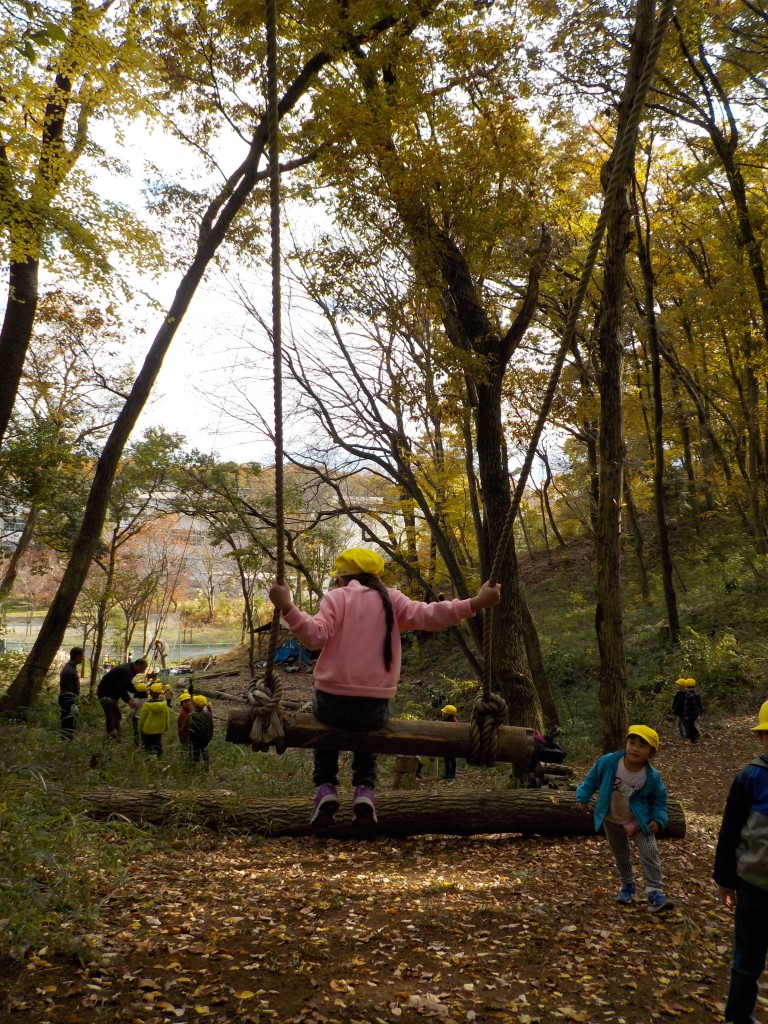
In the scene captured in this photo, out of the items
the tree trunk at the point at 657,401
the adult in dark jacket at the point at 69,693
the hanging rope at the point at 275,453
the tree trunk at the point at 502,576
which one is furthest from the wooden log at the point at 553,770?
the adult in dark jacket at the point at 69,693

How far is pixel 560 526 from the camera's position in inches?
1283

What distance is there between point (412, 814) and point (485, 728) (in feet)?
12.6

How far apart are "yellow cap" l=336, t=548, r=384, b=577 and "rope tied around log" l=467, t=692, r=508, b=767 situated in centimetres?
98

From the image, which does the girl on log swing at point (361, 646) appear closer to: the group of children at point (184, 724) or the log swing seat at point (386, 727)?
the log swing seat at point (386, 727)

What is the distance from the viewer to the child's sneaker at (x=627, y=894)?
5195 millimetres

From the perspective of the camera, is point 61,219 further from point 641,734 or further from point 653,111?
point 653,111

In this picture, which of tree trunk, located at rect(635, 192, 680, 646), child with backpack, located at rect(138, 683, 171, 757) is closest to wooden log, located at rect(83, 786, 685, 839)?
child with backpack, located at rect(138, 683, 171, 757)

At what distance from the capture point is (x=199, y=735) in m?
9.98

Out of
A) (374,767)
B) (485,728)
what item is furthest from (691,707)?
(485,728)

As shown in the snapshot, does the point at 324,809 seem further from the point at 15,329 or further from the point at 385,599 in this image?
the point at 15,329

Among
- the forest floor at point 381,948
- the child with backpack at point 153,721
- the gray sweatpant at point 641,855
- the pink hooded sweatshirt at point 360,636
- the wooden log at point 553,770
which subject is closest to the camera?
the forest floor at point 381,948

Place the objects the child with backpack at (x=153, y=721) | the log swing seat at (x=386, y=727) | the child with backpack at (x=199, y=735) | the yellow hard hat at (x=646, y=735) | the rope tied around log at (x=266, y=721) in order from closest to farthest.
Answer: the log swing seat at (x=386, y=727) < the rope tied around log at (x=266, y=721) < the yellow hard hat at (x=646, y=735) < the child with backpack at (x=199, y=735) < the child with backpack at (x=153, y=721)

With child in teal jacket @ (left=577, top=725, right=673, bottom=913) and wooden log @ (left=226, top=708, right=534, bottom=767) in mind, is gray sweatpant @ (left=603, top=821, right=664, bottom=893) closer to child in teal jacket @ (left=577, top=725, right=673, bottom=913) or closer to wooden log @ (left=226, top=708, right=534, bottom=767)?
child in teal jacket @ (left=577, top=725, right=673, bottom=913)

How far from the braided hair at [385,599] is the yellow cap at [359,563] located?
0.09ft
